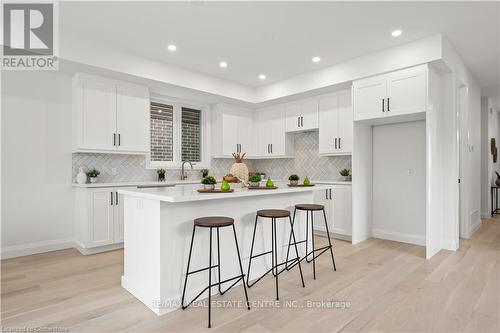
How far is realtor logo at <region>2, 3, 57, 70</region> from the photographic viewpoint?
2.94m

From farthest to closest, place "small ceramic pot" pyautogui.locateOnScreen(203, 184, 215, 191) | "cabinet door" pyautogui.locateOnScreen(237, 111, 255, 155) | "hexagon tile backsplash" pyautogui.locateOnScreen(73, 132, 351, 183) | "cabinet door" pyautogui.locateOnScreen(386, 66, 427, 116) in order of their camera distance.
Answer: "cabinet door" pyautogui.locateOnScreen(237, 111, 255, 155) → "hexagon tile backsplash" pyautogui.locateOnScreen(73, 132, 351, 183) → "cabinet door" pyautogui.locateOnScreen(386, 66, 427, 116) → "small ceramic pot" pyautogui.locateOnScreen(203, 184, 215, 191)

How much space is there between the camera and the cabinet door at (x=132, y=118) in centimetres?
419

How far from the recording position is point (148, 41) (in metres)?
3.60

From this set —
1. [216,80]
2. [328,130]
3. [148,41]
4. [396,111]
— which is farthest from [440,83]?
[148,41]

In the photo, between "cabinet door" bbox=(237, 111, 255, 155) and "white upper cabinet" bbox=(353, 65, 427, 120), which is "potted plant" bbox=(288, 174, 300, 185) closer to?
"white upper cabinet" bbox=(353, 65, 427, 120)

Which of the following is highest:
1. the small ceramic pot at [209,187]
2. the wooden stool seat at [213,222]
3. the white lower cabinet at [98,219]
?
the small ceramic pot at [209,187]

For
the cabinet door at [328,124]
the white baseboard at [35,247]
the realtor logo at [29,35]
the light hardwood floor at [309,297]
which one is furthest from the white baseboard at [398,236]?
the realtor logo at [29,35]

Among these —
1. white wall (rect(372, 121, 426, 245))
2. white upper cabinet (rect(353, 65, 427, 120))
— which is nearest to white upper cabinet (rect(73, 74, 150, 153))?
white upper cabinet (rect(353, 65, 427, 120))

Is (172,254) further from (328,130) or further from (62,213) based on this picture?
(328,130)

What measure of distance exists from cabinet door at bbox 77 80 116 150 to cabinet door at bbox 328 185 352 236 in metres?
3.56

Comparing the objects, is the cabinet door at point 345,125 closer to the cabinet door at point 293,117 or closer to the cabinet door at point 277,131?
the cabinet door at point 293,117

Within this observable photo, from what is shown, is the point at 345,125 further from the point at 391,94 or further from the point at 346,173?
the point at 391,94

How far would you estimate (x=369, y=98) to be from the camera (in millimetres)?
4059

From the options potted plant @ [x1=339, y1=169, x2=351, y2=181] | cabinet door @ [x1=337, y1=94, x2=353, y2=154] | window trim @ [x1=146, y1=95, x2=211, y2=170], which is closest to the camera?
cabinet door @ [x1=337, y1=94, x2=353, y2=154]
